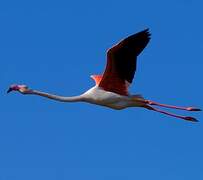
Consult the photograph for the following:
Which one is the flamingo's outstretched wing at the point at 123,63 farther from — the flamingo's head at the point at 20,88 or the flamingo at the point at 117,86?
the flamingo's head at the point at 20,88

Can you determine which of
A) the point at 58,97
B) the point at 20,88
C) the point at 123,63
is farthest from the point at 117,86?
the point at 20,88

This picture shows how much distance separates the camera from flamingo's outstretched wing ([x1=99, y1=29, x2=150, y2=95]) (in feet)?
71.4

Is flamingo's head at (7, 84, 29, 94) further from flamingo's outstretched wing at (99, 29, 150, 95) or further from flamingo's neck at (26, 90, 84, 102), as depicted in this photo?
flamingo's outstretched wing at (99, 29, 150, 95)

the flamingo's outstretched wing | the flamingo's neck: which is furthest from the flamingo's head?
the flamingo's outstretched wing

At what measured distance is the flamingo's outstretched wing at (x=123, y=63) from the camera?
21.8m

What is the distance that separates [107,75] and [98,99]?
0.74 m

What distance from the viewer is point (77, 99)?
2288 cm

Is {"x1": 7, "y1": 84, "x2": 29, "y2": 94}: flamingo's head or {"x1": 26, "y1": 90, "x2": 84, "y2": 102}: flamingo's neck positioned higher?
{"x1": 7, "y1": 84, "x2": 29, "y2": 94}: flamingo's head

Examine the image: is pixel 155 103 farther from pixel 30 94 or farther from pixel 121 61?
pixel 30 94

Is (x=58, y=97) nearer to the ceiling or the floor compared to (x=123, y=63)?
nearer to the floor

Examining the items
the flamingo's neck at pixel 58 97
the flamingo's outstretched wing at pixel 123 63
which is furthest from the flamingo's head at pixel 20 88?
the flamingo's outstretched wing at pixel 123 63

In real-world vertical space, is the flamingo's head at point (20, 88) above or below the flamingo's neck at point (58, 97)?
above

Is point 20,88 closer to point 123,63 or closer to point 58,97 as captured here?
point 58,97

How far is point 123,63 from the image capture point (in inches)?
882
